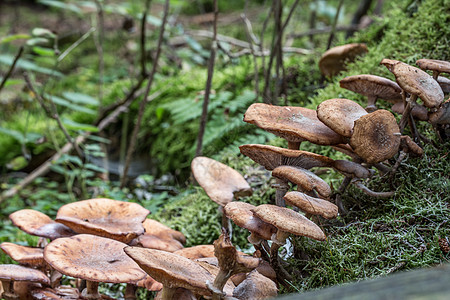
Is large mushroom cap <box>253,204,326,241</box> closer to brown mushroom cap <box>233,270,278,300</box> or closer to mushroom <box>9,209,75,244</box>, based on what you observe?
brown mushroom cap <box>233,270,278,300</box>

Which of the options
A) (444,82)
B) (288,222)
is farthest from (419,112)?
(288,222)

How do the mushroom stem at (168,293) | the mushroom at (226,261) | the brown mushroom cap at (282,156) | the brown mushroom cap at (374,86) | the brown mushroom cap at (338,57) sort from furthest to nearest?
the brown mushroom cap at (338,57) → the brown mushroom cap at (374,86) → the brown mushroom cap at (282,156) → the mushroom stem at (168,293) → the mushroom at (226,261)

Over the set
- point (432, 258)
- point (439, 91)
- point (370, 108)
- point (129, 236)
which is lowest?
point (129, 236)

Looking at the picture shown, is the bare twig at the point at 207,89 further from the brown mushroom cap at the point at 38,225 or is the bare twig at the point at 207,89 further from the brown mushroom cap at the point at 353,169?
the brown mushroom cap at the point at 353,169

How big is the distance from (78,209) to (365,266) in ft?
5.82

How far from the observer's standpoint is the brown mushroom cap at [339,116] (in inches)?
77.1

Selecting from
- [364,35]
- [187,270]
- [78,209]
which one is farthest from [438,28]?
[78,209]

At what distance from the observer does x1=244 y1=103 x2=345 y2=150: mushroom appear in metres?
2.04

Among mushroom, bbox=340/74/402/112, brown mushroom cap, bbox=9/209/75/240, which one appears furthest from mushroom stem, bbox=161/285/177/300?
mushroom, bbox=340/74/402/112

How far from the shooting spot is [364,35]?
4000 mm

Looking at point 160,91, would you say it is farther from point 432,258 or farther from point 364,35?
point 432,258

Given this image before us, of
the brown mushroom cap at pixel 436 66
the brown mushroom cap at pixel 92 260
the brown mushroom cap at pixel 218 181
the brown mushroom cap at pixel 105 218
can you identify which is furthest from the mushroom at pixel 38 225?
the brown mushroom cap at pixel 436 66

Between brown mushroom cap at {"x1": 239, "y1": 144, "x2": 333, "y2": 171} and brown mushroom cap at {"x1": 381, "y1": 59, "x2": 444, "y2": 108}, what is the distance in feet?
1.81

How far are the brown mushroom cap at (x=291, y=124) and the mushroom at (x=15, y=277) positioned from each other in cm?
149
